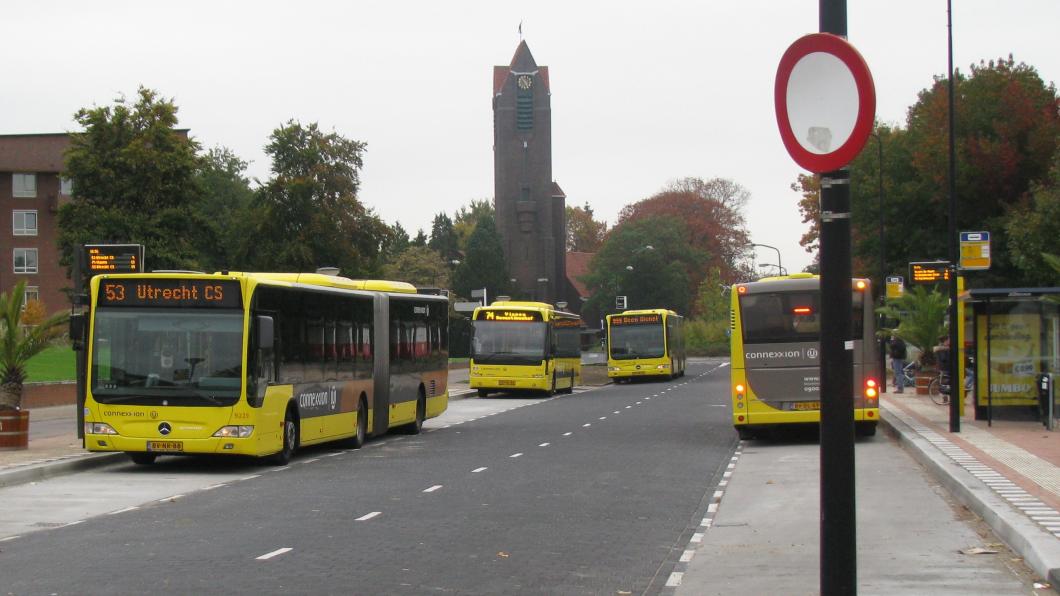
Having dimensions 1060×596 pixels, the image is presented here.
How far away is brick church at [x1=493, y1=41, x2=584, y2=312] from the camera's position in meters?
120

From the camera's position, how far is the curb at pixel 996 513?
9.51 meters

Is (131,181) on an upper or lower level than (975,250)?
upper

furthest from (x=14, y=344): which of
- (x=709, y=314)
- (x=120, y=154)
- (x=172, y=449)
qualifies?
(x=709, y=314)

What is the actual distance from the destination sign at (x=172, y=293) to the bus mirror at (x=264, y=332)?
41 cm

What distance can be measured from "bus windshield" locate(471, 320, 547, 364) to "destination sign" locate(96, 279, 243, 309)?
26.4 meters

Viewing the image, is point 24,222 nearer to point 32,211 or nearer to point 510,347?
point 32,211

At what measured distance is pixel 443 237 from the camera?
565 feet

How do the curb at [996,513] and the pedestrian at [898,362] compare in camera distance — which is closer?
the curb at [996,513]

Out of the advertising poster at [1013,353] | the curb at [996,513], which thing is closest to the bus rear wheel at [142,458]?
the curb at [996,513]

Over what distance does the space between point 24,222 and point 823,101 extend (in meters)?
88.4

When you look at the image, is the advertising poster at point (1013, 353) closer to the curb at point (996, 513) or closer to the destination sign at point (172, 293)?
the curb at point (996, 513)

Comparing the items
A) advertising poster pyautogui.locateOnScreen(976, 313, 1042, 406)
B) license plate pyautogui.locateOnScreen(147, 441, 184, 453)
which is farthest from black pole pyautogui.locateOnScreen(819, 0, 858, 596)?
advertising poster pyautogui.locateOnScreen(976, 313, 1042, 406)

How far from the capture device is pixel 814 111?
5902 mm

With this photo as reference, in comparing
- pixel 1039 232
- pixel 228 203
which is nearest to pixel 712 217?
pixel 228 203
